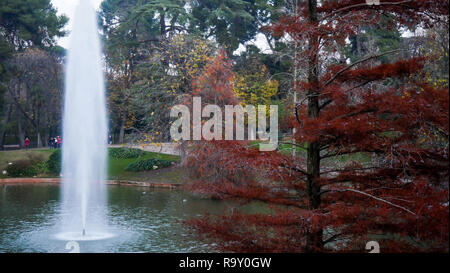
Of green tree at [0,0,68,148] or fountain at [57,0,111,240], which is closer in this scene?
fountain at [57,0,111,240]

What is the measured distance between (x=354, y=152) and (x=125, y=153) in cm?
3052

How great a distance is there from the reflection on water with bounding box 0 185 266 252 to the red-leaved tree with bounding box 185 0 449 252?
112 inches

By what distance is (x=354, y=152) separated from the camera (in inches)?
325

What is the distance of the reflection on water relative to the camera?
46.4 feet

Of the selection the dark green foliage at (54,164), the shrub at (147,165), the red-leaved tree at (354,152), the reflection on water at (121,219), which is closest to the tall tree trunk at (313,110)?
the red-leaved tree at (354,152)

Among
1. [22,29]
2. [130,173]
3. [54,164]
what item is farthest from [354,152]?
[22,29]

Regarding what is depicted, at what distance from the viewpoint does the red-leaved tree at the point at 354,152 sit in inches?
289

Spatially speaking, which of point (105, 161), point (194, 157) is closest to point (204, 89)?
point (194, 157)

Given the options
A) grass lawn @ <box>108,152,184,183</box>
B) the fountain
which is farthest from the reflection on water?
grass lawn @ <box>108,152,184,183</box>

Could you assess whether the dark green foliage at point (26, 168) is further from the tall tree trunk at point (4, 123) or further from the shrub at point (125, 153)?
the tall tree trunk at point (4, 123)

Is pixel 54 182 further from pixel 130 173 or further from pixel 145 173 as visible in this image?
pixel 145 173

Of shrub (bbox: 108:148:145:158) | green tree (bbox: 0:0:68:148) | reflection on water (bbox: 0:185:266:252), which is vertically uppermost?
green tree (bbox: 0:0:68:148)

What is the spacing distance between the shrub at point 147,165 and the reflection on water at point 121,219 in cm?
518

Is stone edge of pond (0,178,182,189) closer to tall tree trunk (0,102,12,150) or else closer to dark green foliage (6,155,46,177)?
dark green foliage (6,155,46,177)
